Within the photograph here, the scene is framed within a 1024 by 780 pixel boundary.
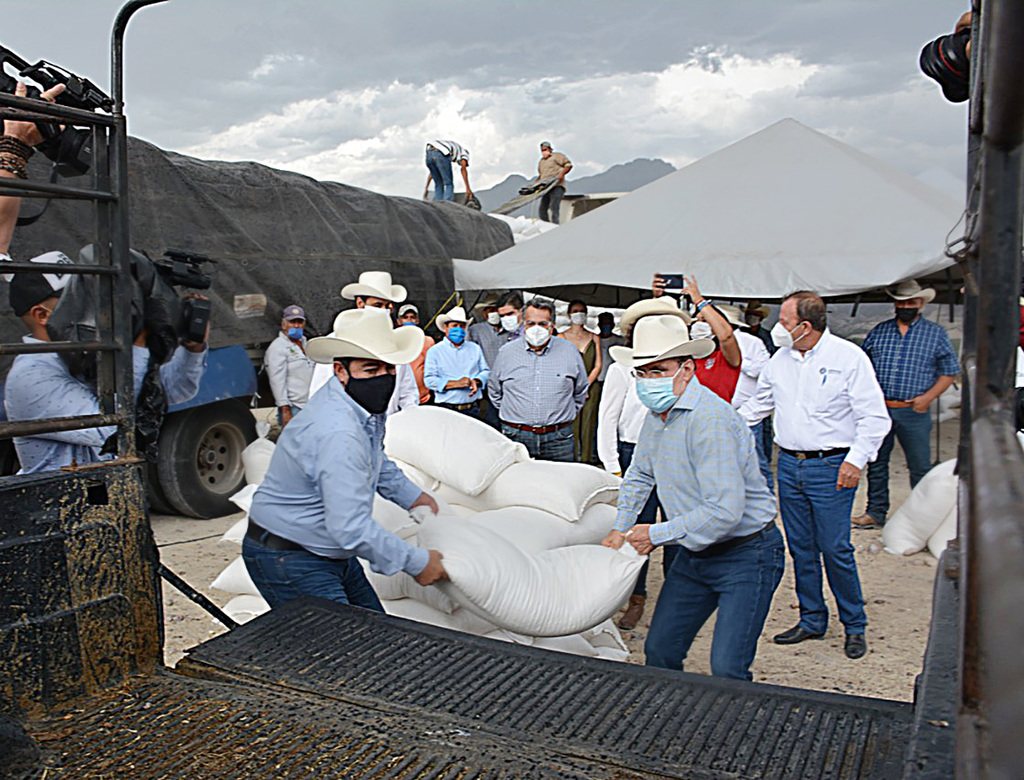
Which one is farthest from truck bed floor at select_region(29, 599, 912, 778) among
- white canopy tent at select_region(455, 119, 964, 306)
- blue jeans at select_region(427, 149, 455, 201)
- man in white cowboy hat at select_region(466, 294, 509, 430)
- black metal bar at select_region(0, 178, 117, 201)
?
blue jeans at select_region(427, 149, 455, 201)

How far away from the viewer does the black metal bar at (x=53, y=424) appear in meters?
2.34

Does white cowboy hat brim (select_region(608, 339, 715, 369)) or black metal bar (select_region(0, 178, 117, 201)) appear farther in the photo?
white cowboy hat brim (select_region(608, 339, 715, 369))

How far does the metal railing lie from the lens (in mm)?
380

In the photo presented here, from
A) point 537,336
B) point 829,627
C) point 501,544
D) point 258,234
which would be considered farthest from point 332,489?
point 258,234

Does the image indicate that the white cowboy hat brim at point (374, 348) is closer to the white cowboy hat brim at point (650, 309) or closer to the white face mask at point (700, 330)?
the white cowboy hat brim at point (650, 309)

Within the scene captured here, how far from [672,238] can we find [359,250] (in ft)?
9.93

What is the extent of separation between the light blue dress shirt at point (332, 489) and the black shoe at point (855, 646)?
2.29 meters

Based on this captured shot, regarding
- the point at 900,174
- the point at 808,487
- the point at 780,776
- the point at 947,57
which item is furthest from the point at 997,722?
the point at 900,174

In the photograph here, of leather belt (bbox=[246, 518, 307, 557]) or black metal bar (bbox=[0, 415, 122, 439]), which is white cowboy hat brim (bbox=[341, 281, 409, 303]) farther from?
black metal bar (bbox=[0, 415, 122, 439])

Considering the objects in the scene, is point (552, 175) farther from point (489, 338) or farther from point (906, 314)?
point (906, 314)

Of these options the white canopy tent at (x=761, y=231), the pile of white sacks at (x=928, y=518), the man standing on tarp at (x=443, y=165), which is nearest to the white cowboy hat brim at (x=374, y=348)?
the pile of white sacks at (x=928, y=518)

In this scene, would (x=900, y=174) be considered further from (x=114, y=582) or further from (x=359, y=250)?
(x=114, y=582)

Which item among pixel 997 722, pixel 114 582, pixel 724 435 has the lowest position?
pixel 114 582

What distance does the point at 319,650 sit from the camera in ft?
8.78
